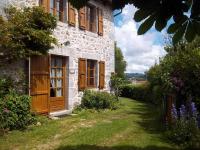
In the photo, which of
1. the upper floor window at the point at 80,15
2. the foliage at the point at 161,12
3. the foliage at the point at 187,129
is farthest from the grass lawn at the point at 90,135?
the foliage at the point at 161,12

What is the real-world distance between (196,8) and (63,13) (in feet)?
39.9

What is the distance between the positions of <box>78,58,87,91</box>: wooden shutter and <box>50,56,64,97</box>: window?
0.98 meters

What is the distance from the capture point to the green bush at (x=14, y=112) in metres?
9.99

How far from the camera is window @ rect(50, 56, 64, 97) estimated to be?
14.2 m

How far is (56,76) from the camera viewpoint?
14.4 m

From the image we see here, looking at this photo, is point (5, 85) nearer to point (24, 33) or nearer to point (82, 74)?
point (24, 33)

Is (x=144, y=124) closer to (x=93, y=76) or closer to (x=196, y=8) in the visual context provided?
(x=93, y=76)

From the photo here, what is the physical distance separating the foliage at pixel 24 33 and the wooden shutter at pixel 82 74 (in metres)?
3.95

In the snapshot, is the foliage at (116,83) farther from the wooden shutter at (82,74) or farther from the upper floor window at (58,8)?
the upper floor window at (58,8)

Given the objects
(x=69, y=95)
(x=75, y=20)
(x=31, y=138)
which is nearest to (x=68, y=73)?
(x=69, y=95)

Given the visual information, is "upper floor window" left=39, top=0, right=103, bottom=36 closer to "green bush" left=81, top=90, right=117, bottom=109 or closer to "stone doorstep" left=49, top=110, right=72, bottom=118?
"green bush" left=81, top=90, right=117, bottom=109

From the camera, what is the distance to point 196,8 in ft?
8.97

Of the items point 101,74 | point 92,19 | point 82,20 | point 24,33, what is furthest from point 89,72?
point 24,33

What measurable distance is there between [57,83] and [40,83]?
1745 mm
